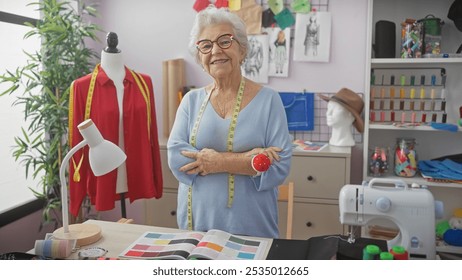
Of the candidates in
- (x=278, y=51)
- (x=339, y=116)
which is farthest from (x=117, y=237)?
(x=278, y=51)

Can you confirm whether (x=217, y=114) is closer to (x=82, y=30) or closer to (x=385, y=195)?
(x=385, y=195)

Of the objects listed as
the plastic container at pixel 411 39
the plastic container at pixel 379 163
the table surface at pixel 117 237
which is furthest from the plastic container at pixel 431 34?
the table surface at pixel 117 237

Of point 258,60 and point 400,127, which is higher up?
point 258,60

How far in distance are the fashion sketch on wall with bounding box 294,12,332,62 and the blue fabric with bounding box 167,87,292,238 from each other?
0.97 meters

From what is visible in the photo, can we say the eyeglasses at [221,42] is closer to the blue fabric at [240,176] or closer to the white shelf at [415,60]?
the blue fabric at [240,176]

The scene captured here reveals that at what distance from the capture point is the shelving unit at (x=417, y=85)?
172cm

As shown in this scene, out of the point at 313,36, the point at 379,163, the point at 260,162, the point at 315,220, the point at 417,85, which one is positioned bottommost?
the point at 315,220

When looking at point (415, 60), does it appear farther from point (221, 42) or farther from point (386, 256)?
point (386, 256)

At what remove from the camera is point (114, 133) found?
1.43 metres

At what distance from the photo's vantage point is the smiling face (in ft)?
3.36

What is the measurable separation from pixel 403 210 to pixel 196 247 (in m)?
0.46

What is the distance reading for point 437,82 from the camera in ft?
5.91

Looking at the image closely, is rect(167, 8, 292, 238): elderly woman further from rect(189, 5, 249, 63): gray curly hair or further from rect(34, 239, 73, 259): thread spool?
rect(34, 239, 73, 259): thread spool

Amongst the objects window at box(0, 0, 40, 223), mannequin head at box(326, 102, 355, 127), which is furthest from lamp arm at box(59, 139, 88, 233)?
mannequin head at box(326, 102, 355, 127)
